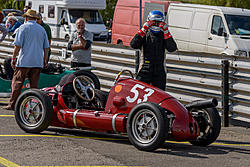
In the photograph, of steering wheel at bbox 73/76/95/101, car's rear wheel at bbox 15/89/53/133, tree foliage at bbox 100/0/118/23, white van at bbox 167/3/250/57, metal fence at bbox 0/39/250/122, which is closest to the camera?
car's rear wheel at bbox 15/89/53/133

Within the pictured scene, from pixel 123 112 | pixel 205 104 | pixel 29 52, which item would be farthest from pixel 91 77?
pixel 205 104

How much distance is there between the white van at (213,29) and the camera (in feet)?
58.7

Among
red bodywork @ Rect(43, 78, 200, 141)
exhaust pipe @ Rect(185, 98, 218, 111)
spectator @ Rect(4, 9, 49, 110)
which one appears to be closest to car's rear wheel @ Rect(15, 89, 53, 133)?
red bodywork @ Rect(43, 78, 200, 141)

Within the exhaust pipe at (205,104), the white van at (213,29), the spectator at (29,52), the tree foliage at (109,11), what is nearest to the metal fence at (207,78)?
the exhaust pipe at (205,104)

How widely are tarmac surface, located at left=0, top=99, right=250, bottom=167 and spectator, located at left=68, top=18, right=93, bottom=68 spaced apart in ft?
7.89

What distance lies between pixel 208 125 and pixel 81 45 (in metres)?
3.72

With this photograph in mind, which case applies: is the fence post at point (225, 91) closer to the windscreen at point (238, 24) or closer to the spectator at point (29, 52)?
the spectator at point (29, 52)

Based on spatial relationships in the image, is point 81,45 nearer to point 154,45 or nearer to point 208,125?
point 154,45

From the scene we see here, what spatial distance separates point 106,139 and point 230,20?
1149 cm

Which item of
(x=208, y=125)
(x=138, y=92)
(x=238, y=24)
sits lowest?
(x=208, y=125)

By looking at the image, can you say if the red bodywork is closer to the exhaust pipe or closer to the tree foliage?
the exhaust pipe

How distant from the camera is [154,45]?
8.07 meters

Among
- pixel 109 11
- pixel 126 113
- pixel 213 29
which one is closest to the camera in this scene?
pixel 126 113

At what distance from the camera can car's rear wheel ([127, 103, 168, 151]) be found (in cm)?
684
